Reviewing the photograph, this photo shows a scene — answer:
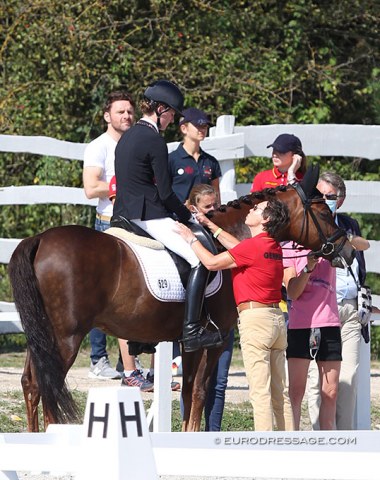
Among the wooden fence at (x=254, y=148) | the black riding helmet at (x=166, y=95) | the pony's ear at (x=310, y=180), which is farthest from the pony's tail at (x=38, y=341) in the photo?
the wooden fence at (x=254, y=148)

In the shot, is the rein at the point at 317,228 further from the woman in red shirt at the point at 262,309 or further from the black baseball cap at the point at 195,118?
the black baseball cap at the point at 195,118

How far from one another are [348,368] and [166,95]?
2231 millimetres

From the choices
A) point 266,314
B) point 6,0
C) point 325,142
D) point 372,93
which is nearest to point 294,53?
point 372,93

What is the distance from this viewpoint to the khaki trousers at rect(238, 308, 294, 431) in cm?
661

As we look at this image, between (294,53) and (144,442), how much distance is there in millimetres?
11884

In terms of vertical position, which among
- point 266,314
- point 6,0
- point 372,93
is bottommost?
point 266,314

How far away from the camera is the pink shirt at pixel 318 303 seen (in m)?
7.42

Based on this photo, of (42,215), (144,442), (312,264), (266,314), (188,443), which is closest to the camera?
(144,442)

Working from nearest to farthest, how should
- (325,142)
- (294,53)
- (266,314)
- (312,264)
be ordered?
(266,314)
(312,264)
(325,142)
(294,53)

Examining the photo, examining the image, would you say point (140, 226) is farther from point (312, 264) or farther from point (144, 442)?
point (144, 442)

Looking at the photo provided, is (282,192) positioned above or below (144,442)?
above

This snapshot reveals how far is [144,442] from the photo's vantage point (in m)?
3.96

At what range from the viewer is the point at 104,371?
9.80 meters

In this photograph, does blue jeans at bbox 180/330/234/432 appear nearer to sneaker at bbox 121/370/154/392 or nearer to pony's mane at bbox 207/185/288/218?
pony's mane at bbox 207/185/288/218
